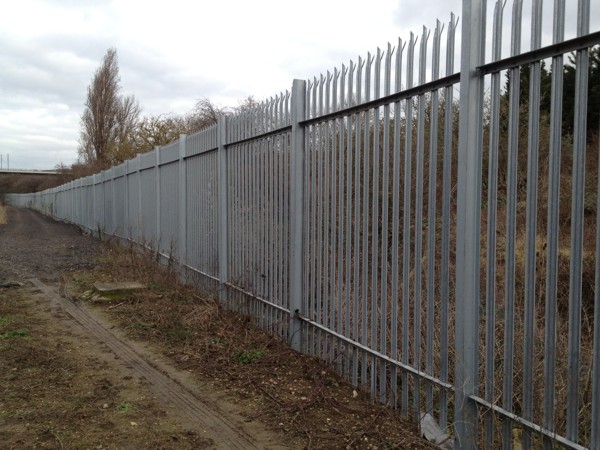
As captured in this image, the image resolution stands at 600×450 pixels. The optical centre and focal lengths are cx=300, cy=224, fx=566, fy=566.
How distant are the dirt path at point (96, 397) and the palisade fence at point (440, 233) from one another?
1.02 metres

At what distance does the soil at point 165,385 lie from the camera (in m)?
3.33

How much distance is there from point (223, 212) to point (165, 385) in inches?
107

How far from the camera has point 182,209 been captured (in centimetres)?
842

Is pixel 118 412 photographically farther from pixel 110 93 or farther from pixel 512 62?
pixel 110 93

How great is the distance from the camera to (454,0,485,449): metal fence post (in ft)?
9.06

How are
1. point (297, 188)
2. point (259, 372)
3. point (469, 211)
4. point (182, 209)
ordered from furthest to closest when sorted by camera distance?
point (182, 209) < point (297, 188) < point (259, 372) < point (469, 211)

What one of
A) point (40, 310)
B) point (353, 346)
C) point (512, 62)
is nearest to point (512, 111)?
point (512, 62)

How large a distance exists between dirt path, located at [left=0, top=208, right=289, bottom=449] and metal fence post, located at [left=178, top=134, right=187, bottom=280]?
198 cm

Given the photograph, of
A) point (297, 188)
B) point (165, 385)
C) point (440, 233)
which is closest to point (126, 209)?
point (297, 188)

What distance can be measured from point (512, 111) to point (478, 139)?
0.26 meters

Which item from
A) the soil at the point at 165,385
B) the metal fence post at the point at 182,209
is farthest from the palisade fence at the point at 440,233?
the metal fence post at the point at 182,209

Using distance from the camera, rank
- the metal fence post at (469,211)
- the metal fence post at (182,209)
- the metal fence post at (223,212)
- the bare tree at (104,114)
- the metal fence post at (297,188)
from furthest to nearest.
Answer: the bare tree at (104,114) < the metal fence post at (182,209) < the metal fence post at (223,212) < the metal fence post at (297,188) < the metal fence post at (469,211)

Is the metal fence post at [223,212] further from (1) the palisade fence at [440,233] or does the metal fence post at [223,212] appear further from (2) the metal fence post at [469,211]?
(2) the metal fence post at [469,211]

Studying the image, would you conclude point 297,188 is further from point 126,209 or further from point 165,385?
point 126,209
